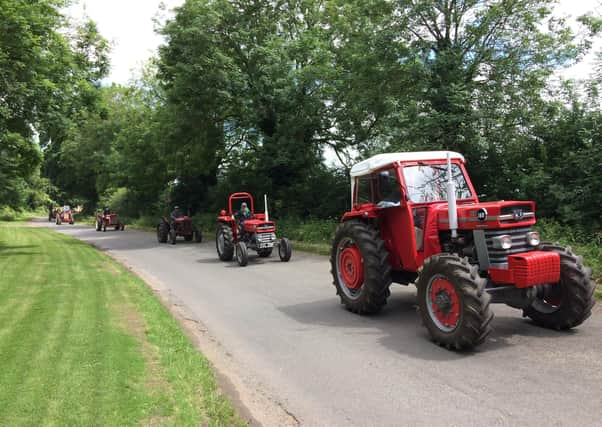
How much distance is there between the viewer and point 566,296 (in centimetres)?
543

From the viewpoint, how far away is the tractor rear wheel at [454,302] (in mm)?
4844

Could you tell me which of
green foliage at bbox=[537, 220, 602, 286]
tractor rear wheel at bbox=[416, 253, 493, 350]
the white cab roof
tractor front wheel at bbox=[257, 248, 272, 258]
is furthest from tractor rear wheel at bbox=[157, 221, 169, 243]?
tractor rear wheel at bbox=[416, 253, 493, 350]

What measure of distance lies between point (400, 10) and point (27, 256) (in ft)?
45.4

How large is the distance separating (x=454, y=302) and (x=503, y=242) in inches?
35.2

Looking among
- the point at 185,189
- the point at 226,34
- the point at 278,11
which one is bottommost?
the point at 185,189

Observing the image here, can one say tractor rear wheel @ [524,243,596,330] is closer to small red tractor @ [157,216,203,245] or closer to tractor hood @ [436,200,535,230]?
tractor hood @ [436,200,535,230]

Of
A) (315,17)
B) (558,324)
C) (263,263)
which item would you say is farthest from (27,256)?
(315,17)

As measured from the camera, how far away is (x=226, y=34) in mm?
20875

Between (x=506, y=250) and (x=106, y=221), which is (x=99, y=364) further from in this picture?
(x=106, y=221)

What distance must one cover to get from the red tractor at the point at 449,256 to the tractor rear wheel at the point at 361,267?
0.02 meters

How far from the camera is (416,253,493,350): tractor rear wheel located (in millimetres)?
4844

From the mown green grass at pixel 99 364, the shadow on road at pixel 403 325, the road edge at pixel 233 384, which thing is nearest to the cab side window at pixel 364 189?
the shadow on road at pixel 403 325

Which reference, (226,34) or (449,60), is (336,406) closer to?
(449,60)

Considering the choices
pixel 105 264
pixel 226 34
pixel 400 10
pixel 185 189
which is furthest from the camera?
pixel 185 189
